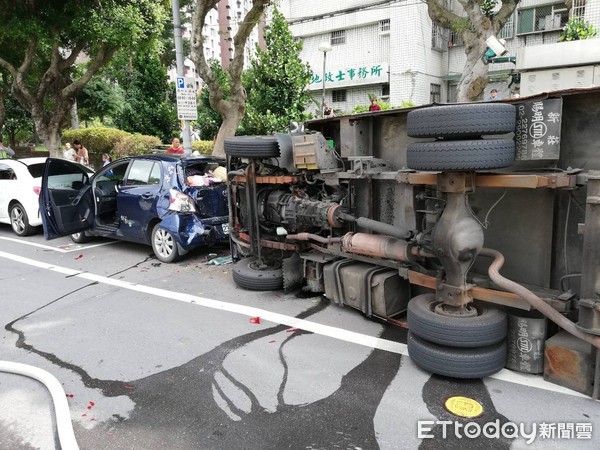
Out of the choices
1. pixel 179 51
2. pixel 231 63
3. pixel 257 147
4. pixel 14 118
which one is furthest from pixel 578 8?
pixel 14 118

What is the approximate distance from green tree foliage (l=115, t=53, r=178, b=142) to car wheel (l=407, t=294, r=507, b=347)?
64.1ft

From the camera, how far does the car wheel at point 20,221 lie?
1023cm

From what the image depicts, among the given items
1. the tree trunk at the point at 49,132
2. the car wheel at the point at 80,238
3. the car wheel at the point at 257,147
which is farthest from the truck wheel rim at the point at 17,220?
the car wheel at the point at 257,147

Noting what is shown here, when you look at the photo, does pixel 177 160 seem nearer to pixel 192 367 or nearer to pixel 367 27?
pixel 192 367

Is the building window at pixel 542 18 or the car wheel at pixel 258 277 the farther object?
the building window at pixel 542 18

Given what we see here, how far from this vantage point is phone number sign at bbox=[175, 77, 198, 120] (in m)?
10.6

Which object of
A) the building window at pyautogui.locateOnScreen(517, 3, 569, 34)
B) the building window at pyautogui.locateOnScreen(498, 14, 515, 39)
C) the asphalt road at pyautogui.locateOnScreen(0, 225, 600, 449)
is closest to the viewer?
the asphalt road at pyautogui.locateOnScreen(0, 225, 600, 449)

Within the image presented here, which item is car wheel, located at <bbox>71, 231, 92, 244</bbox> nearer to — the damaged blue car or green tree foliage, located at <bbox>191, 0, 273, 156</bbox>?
the damaged blue car

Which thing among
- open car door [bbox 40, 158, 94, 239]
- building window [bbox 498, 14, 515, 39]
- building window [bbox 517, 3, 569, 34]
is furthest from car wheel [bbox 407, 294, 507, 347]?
building window [bbox 498, 14, 515, 39]

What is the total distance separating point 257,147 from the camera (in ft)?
19.2

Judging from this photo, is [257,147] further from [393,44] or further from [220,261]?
[393,44]

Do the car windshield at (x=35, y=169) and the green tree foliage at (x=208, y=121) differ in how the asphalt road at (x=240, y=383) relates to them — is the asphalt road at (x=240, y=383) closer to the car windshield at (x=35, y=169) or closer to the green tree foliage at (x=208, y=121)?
the car windshield at (x=35, y=169)

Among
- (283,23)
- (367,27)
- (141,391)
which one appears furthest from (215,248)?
(367,27)

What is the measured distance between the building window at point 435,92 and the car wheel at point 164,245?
17856 mm
